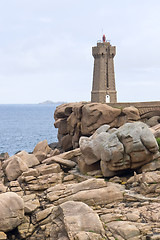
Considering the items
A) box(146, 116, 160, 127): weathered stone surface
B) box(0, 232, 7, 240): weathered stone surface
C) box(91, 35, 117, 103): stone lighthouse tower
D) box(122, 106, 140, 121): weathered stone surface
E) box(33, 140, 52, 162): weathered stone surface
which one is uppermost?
box(91, 35, 117, 103): stone lighthouse tower

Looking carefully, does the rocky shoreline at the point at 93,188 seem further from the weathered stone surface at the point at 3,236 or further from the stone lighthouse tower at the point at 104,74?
the stone lighthouse tower at the point at 104,74

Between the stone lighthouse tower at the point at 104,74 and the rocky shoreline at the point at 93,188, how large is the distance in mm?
12959

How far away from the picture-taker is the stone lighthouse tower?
170 ft

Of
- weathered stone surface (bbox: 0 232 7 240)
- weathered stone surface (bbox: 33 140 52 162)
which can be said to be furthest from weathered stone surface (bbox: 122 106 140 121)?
weathered stone surface (bbox: 0 232 7 240)

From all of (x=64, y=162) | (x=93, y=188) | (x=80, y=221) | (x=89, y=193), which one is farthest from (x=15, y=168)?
(x=80, y=221)

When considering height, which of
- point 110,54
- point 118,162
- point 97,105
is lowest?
point 118,162

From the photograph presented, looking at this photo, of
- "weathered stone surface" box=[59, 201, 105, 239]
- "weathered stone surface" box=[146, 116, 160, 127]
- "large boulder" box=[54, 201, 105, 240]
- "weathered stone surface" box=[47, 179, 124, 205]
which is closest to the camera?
"large boulder" box=[54, 201, 105, 240]

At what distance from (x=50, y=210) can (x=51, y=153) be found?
17.9 metres

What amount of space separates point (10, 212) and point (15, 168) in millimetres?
11225

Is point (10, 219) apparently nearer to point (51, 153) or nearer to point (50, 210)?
point (50, 210)

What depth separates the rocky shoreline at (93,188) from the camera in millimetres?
18031

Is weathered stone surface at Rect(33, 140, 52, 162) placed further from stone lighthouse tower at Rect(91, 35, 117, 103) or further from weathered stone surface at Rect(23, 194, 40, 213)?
stone lighthouse tower at Rect(91, 35, 117, 103)

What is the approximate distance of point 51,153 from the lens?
131ft

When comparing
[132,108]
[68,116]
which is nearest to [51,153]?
[68,116]
